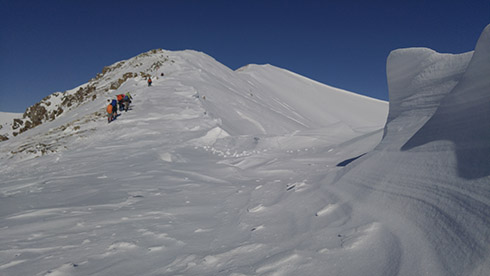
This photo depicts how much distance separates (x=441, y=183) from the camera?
173cm

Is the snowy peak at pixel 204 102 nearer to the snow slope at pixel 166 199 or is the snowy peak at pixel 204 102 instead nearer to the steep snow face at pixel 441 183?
the snow slope at pixel 166 199

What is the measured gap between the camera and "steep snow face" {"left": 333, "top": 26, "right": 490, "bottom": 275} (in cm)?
132

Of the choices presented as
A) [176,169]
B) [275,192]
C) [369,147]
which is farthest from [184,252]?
[369,147]

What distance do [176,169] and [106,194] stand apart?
5.51ft

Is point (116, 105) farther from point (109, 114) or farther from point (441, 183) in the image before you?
point (441, 183)

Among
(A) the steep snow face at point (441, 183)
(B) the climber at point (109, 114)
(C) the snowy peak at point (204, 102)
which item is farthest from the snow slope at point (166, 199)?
(C) the snowy peak at point (204, 102)

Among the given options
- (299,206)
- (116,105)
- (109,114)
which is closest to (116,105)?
(116,105)

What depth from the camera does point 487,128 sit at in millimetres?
1586

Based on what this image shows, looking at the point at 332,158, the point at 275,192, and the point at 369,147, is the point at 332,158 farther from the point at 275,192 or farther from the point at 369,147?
the point at 275,192

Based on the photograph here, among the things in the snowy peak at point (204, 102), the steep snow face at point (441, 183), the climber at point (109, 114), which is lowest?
the steep snow face at point (441, 183)

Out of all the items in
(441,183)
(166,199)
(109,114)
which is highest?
(109,114)

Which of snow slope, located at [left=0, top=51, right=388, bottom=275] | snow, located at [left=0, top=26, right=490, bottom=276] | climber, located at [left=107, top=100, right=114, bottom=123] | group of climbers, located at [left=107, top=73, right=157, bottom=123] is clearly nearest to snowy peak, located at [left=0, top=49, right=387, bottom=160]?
climber, located at [left=107, top=100, right=114, bottom=123]

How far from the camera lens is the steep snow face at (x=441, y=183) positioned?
4.32 ft

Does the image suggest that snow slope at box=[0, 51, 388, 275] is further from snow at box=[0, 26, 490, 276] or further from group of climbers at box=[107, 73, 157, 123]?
group of climbers at box=[107, 73, 157, 123]
